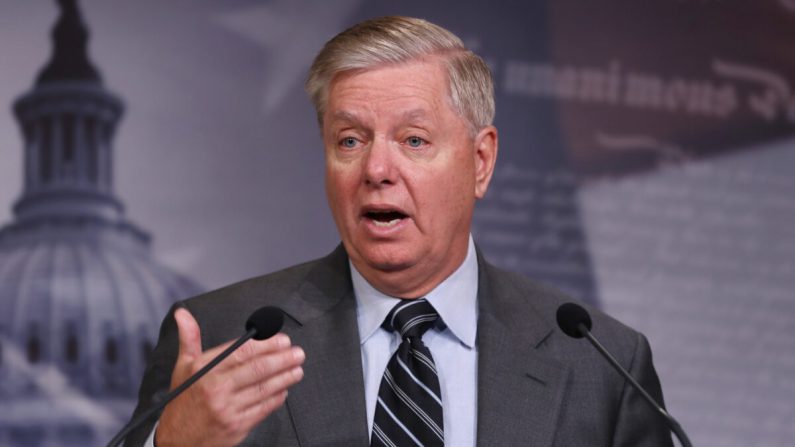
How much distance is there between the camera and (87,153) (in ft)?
12.0

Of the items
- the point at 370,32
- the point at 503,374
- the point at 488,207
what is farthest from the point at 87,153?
the point at 503,374

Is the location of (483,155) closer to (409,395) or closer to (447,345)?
(447,345)

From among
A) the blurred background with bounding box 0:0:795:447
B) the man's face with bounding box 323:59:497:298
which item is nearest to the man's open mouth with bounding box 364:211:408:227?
the man's face with bounding box 323:59:497:298

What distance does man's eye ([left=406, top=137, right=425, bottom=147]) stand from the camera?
6.95ft

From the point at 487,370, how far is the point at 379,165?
42cm

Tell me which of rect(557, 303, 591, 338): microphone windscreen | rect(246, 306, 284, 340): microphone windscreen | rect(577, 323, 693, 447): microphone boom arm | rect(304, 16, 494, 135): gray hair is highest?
rect(304, 16, 494, 135): gray hair

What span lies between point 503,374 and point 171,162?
6.27 ft

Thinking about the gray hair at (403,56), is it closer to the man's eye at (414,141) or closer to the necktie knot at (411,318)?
the man's eye at (414,141)

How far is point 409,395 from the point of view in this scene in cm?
203

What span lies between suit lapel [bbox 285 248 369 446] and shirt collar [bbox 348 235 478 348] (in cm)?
3

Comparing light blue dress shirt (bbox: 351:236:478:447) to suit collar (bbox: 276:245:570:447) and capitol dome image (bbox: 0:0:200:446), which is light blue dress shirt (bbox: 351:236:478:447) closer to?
suit collar (bbox: 276:245:570:447)

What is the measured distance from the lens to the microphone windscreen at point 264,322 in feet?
5.59

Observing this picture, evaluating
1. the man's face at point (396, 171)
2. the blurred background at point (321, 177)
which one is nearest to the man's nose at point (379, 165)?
the man's face at point (396, 171)

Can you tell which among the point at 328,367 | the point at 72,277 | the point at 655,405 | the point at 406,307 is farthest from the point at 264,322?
the point at 72,277
